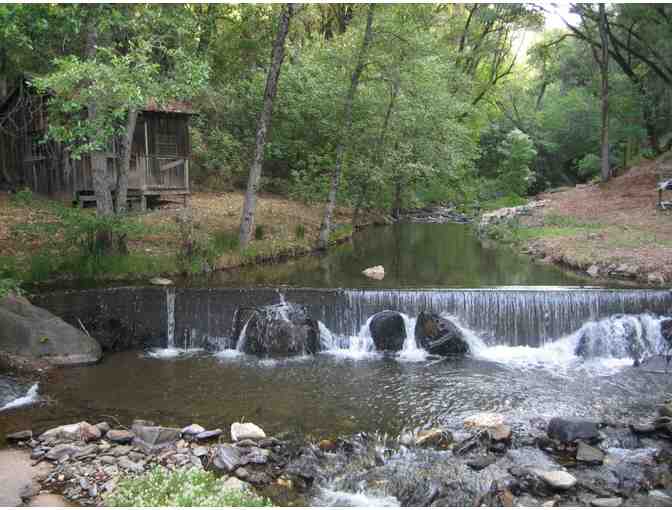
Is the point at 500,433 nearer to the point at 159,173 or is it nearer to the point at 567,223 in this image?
the point at 567,223

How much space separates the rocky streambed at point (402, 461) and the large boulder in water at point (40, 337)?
127 inches

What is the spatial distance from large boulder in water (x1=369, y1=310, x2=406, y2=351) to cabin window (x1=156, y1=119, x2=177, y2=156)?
13.4m

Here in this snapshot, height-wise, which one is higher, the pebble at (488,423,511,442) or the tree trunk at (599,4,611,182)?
the tree trunk at (599,4,611,182)

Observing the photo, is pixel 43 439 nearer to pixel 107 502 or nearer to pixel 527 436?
pixel 107 502

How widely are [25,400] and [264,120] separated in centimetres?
998

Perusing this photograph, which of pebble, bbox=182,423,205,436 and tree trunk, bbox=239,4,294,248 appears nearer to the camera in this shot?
pebble, bbox=182,423,205,436

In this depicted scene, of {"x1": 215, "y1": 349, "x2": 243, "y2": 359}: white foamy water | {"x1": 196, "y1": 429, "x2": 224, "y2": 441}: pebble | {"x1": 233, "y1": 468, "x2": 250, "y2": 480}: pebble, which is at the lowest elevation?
{"x1": 233, "y1": 468, "x2": 250, "y2": 480}: pebble

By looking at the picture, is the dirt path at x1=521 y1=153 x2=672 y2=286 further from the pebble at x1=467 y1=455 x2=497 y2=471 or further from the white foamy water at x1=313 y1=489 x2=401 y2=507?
the white foamy water at x1=313 y1=489 x2=401 y2=507

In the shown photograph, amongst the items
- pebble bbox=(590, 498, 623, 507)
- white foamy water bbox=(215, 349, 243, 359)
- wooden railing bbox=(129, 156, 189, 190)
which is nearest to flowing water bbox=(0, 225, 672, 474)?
white foamy water bbox=(215, 349, 243, 359)

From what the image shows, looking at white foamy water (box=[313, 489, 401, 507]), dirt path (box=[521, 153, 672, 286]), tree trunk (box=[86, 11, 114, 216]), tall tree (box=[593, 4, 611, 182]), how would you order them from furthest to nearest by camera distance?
tall tree (box=[593, 4, 611, 182]), dirt path (box=[521, 153, 672, 286]), tree trunk (box=[86, 11, 114, 216]), white foamy water (box=[313, 489, 401, 507])

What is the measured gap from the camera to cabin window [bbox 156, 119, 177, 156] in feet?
73.9

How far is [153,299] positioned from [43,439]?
5.15 metres

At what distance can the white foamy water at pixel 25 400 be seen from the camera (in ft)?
29.4

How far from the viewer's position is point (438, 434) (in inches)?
320
